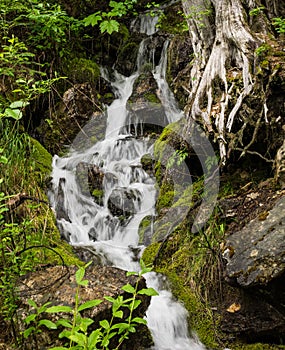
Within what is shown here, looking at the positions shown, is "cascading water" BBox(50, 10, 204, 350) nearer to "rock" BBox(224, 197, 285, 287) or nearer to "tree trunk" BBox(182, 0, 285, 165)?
"rock" BBox(224, 197, 285, 287)

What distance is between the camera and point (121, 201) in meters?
5.50

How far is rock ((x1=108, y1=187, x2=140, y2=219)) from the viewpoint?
212 inches

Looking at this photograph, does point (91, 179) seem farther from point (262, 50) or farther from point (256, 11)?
point (256, 11)

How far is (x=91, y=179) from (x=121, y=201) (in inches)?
27.5

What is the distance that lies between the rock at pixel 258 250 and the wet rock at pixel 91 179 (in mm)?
3194

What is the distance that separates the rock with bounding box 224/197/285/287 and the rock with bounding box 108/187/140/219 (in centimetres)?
269

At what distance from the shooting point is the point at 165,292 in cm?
327

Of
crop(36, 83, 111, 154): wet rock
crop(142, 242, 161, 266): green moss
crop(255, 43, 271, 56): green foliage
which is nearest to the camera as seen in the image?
crop(255, 43, 271, 56): green foliage

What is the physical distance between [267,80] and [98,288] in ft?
8.43

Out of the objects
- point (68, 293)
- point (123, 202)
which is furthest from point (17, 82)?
point (123, 202)

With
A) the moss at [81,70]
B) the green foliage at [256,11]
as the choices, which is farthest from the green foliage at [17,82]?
the green foliage at [256,11]

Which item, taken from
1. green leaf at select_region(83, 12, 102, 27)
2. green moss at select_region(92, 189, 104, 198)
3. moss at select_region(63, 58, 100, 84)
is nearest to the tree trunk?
green leaf at select_region(83, 12, 102, 27)

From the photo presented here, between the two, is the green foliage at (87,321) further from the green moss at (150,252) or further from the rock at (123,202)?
the rock at (123,202)

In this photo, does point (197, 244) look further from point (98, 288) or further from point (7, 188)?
point (7, 188)
